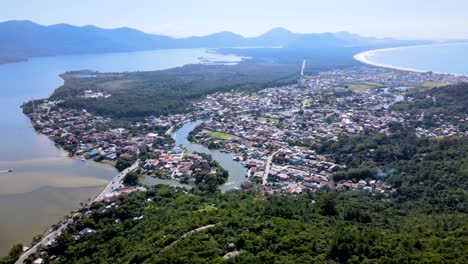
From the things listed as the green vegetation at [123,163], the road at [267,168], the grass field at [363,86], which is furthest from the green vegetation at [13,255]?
the grass field at [363,86]

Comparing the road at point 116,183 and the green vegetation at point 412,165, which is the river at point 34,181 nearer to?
the road at point 116,183

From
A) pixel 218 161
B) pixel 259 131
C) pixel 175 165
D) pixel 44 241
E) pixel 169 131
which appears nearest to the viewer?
pixel 44 241

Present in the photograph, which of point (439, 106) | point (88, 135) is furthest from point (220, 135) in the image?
point (439, 106)

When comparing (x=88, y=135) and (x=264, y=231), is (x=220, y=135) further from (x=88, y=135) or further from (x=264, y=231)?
(x=264, y=231)

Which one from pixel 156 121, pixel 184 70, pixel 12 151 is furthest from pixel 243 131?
pixel 184 70

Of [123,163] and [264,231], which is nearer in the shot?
[264,231]

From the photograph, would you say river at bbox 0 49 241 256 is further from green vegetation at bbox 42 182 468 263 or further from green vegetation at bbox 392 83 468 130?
green vegetation at bbox 392 83 468 130

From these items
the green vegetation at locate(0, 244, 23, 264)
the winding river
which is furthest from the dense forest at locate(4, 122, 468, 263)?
the winding river

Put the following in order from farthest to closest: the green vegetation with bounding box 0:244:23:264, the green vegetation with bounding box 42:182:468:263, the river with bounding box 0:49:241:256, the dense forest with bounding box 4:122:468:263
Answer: the river with bounding box 0:49:241:256 < the green vegetation with bounding box 0:244:23:264 < the dense forest with bounding box 4:122:468:263 < the green vegetation with bounding box 42:182:468:263
